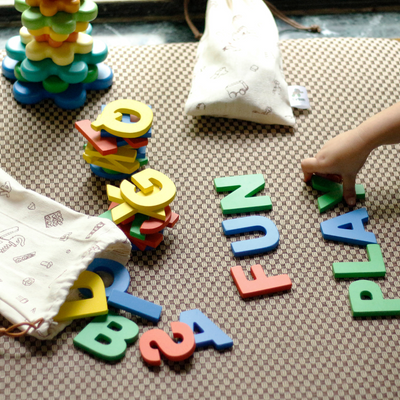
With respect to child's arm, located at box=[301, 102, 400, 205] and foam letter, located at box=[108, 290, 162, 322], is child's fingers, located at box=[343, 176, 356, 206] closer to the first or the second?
child's arm, located at box=[301, 102, 400, 205]

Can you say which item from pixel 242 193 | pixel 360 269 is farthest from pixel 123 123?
pixel 360 269

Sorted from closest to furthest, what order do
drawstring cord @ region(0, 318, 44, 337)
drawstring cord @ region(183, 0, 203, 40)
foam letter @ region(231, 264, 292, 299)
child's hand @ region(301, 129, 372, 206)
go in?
drawstring cord @ region(0, 318, 44, 337), foam letter @ region(231, 264, 292, 299), child's hand @ region(301, 129, 372, 206), drawstring cord @ region(183, 0, 203, 40)

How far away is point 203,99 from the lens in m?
0.98

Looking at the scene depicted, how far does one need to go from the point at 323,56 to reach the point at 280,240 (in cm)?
53

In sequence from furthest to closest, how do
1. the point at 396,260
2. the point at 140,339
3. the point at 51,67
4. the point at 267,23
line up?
the point at 267,23 → the point at 51,67 → the point at 396,260 → the point at 140,339

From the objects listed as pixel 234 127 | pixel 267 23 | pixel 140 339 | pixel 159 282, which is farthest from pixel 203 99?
pixel 140 339

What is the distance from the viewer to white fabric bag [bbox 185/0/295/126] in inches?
38.4

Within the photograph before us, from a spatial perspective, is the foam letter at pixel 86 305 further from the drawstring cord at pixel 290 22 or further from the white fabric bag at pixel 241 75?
the drawstring cord at pixel 290 22

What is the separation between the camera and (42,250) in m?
0.76

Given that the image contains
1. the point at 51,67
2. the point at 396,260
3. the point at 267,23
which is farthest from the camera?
the point at 267,23

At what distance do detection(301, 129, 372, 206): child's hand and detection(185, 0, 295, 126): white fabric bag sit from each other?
0.14 metres

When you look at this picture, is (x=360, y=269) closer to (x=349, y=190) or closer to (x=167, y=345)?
(x=349, y=190)

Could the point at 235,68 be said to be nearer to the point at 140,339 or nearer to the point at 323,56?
the point at 323,56

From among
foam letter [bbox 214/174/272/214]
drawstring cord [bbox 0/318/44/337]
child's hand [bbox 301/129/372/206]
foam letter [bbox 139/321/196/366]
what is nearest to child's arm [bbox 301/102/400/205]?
child's hand [bbox 301/129/372/206]
